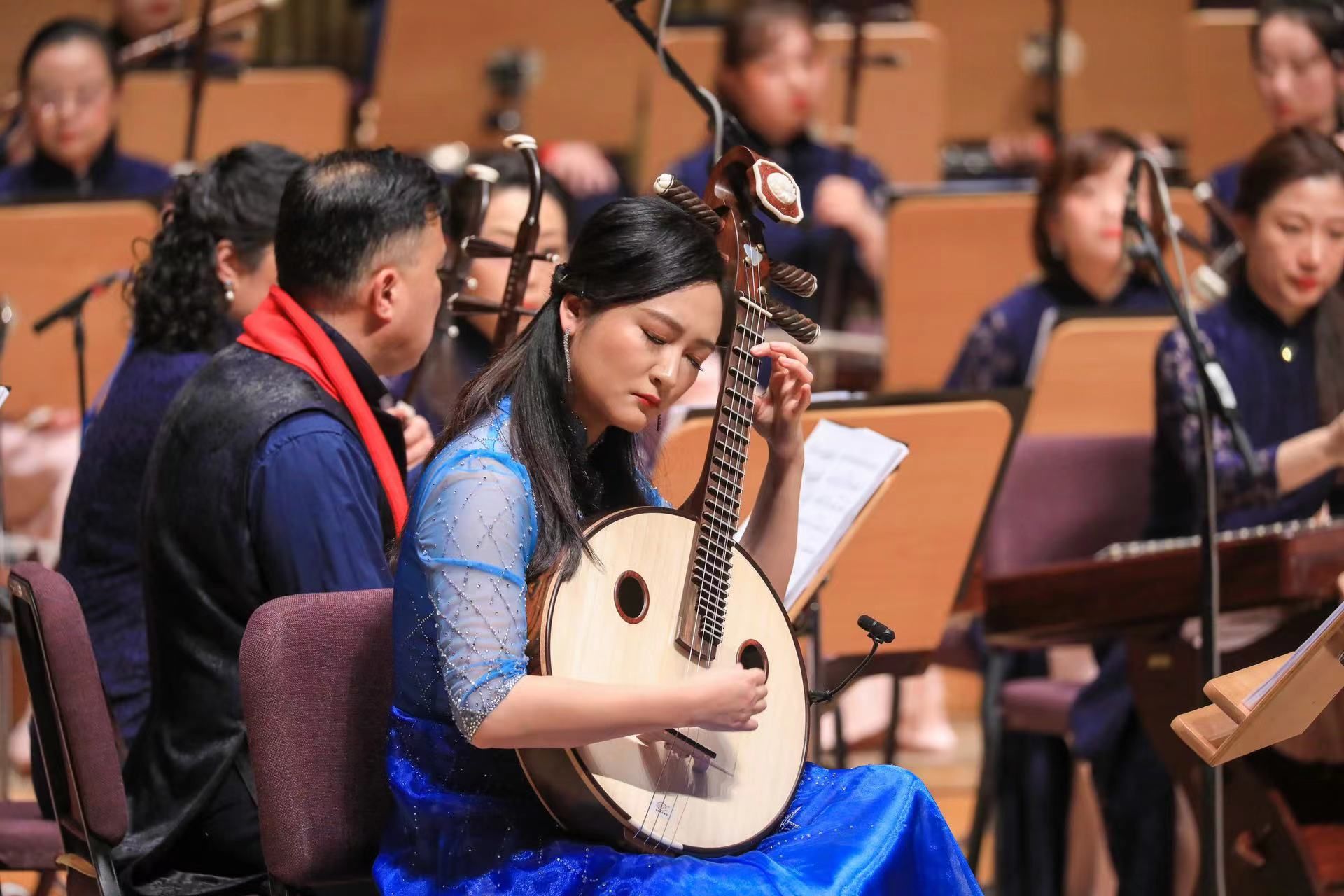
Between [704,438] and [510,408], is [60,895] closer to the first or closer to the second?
[704,438]

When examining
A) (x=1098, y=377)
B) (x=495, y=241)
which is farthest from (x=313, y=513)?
(x=1098, y=377)

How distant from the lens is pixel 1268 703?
2084 millimetres

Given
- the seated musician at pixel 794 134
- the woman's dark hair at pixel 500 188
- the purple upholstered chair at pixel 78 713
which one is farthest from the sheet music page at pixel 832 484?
the seated musician at pixel 794 134

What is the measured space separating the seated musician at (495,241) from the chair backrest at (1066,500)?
3.66ft

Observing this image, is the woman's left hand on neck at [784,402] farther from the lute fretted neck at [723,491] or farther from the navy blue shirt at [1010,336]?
the navy blue shirt at [1010,336]

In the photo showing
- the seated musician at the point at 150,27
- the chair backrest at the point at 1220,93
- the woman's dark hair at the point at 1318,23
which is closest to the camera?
the woman's dark hair at the point at 1318,23

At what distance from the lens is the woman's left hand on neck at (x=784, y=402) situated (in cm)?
219

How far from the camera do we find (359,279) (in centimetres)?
256

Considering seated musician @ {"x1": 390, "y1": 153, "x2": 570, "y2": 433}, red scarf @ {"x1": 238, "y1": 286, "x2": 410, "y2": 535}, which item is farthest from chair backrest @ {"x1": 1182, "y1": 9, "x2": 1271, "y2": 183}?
red scarf @ {"x1": 238, "y1": 286, "x2": 410, "y2": 535}

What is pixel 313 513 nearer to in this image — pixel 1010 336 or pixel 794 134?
pixel 1010 336

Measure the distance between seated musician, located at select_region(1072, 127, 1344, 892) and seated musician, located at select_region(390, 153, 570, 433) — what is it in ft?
4.22

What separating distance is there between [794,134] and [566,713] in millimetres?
3875

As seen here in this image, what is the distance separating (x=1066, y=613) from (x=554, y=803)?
4.88 feet

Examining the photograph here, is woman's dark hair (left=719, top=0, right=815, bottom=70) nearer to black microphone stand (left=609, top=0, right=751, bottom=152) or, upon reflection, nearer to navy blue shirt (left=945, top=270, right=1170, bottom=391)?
navy blue shirt (left=945, top=270, right=1170, bottom=391)
